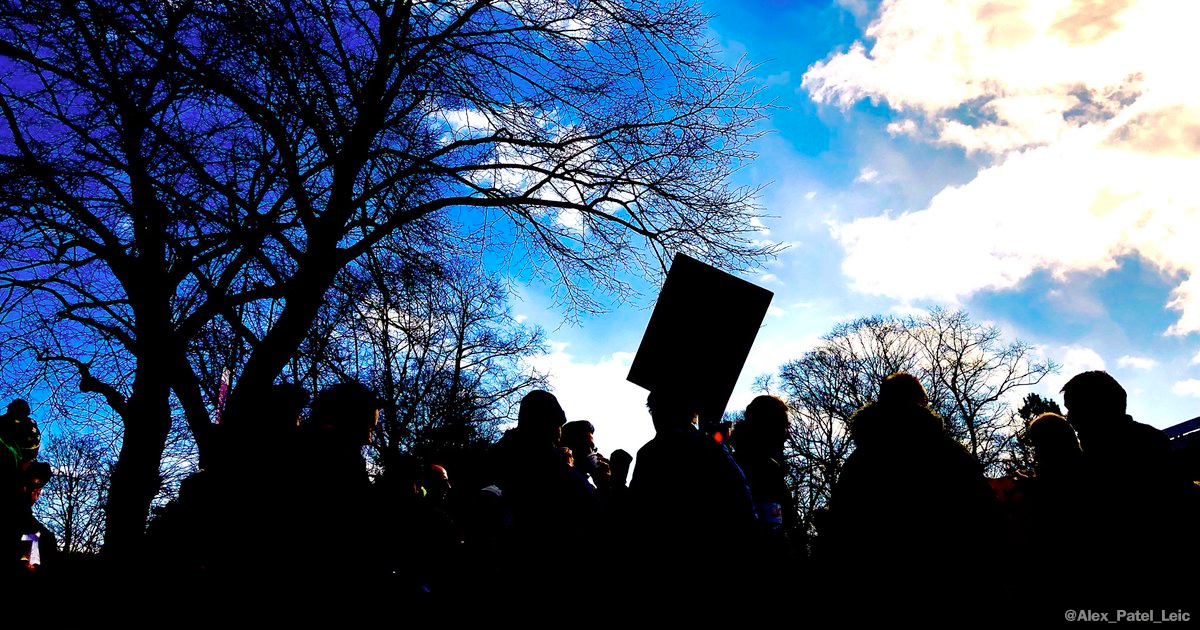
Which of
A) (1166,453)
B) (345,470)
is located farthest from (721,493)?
(1166,453)

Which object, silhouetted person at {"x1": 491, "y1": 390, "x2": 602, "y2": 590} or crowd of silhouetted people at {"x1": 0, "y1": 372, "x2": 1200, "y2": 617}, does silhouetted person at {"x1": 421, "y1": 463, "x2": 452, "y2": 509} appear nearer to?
crowd of silhouetted people at {"x1": 0, "y1": 372, "x2": 1200, "y2": 617}

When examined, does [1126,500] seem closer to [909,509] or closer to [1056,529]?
[1056,529]

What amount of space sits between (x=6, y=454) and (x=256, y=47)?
10.1 feet

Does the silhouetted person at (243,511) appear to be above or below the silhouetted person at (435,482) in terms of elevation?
below

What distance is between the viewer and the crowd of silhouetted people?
2.29m

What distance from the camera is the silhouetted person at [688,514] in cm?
242

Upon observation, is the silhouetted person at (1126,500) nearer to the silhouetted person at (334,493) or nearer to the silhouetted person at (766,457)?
the silhouetted person at (766,457)

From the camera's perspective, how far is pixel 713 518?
2465 millimetres

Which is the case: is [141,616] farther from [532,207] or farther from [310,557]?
[532,207]

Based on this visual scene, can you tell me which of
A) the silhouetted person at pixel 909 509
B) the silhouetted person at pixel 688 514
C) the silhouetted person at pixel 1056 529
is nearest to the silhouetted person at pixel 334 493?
the silhouetted person at pixel 688 514

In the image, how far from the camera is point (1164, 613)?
8.25 ft

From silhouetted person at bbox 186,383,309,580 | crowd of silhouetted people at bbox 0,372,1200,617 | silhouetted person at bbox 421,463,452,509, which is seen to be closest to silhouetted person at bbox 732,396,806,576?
crowd of silhouetted people at bbox 0,372,1200,617

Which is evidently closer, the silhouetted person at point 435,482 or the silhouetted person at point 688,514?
the silhouetted person at point 688,514

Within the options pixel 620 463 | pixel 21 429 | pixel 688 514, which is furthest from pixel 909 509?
pixel 21 429
